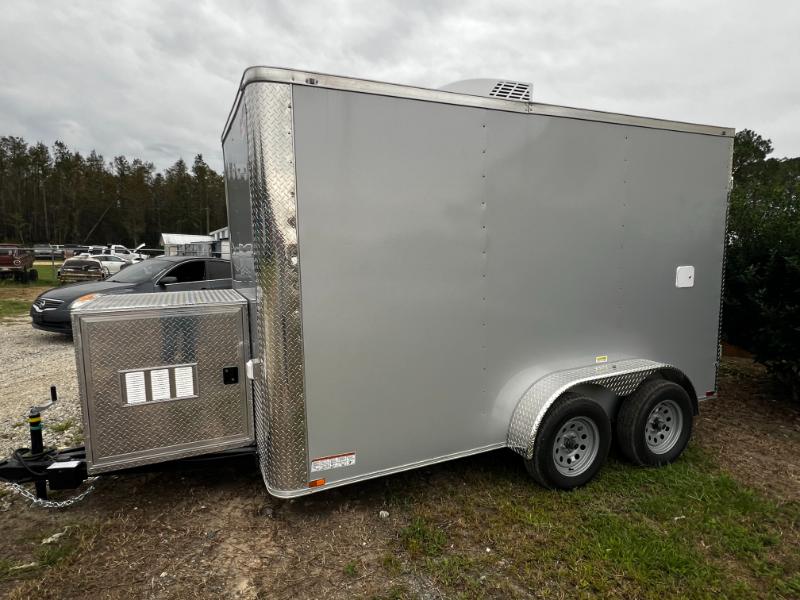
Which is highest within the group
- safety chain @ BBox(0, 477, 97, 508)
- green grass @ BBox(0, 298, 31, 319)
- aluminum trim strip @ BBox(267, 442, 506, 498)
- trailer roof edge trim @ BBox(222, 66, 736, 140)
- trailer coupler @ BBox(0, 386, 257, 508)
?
trailer roof edge trim @ BBox(222, 66, 736, 140)

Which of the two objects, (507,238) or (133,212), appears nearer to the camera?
(507,238)

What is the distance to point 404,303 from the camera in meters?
2.96

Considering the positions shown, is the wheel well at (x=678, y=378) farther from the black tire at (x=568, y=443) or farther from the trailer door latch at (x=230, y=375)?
the trailer door latch at (x=230, y=375)

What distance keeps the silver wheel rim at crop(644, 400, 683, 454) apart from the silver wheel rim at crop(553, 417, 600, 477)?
23.2 inches

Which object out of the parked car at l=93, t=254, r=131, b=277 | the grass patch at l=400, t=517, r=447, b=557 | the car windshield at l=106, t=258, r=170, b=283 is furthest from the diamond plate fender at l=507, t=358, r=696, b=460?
the parked car at l=93, t=254, r=131, b=277

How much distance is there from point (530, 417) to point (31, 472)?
321 cm

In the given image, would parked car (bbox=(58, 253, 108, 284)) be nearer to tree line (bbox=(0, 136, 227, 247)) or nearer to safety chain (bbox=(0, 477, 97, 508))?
safety chain (bbox=(0, 477, 97, 508))

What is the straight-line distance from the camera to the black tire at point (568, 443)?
128 inches

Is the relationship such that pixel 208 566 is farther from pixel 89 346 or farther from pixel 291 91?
pixel 291 91

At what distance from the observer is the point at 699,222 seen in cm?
402

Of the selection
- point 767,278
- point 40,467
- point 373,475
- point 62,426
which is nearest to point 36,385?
point 62,426

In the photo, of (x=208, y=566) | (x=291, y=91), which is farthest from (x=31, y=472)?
(x=291, y=91)

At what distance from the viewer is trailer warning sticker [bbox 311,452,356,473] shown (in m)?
2.81

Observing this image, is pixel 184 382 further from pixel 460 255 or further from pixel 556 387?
pixel 556 387
